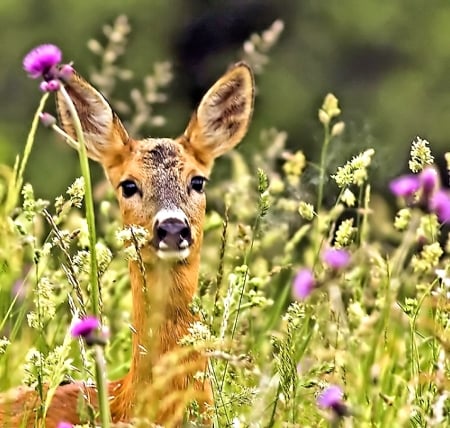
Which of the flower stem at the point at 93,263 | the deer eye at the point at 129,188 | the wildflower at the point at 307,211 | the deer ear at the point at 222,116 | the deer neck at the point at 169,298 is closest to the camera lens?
the flower stem at the point at 93,263

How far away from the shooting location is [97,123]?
4.71 m

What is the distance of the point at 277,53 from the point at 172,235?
1244 centimetres

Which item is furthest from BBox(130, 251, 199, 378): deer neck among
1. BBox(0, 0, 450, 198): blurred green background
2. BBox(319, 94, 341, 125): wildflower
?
BBox(0, 0, 450, 198): blurred green background

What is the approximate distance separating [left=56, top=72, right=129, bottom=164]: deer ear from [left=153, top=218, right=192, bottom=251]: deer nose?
65 cm

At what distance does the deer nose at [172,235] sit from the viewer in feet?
13.0

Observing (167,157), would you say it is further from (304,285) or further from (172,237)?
(304,285)

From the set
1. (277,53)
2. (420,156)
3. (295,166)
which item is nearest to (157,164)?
(295,166)

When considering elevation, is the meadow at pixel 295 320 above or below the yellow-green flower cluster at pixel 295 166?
below

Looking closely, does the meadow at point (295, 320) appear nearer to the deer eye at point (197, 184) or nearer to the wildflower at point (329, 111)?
the wildflower at point (329, 111)

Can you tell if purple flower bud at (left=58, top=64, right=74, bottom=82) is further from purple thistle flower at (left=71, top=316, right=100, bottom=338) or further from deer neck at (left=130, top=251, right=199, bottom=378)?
deer neck at (left=130, top=251, right=199, bottom=378)

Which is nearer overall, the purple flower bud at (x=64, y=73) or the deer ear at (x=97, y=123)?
the purple flower bud at (x=64, y=73)

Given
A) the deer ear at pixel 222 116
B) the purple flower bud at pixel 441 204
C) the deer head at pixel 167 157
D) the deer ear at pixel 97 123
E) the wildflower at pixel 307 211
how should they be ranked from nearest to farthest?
the purple flower bud at pixel 441 204 → the wildflower at pixel 307 211 → the deer head at pixel 167 157 → the deer ear at pixel 97 123 → the deer ear at pixel 222 116

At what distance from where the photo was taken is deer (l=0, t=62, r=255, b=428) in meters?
3.75

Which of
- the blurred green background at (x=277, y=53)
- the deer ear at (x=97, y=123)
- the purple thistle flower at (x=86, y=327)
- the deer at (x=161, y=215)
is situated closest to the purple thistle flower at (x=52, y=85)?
the purple thistle flower at (x=86, y=327)
